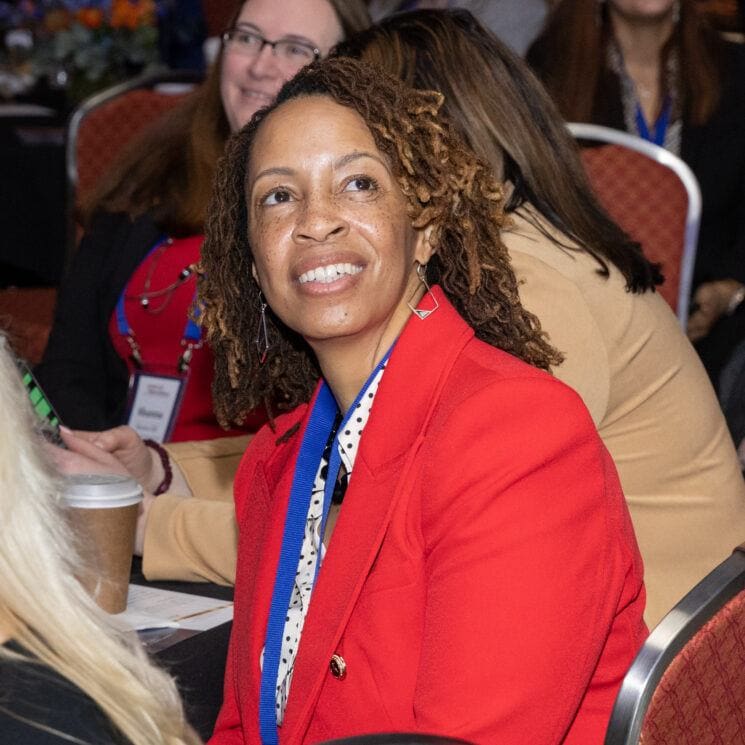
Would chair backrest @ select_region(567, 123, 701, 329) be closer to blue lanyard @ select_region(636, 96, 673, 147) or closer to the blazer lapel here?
blue lanyard @ select_region(636, 96, 673, 147)

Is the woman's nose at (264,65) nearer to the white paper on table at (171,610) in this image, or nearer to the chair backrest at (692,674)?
the white paper on table at (171,610)

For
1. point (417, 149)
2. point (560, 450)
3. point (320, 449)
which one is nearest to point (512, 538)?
point (560, 450)

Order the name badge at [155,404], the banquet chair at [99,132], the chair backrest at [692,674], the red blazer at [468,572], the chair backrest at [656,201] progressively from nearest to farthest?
the chair backrest at [692,674] → the red blazer at [468,572] → the name badge at [155,404] → the chair backrest at [656,201] → the banquet chair at [99,132]

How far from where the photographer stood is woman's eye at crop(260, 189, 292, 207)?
71.8 inches

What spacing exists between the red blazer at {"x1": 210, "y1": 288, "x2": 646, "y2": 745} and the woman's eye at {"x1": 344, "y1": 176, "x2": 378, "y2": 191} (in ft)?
0.57

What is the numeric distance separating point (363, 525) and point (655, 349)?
0.67m

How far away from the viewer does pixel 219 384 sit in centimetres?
206

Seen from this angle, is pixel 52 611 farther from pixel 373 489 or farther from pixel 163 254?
pixel 163 254

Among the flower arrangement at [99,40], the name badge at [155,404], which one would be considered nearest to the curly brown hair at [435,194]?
the name badge at [155,404]

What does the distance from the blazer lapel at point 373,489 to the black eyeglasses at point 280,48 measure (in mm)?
1541

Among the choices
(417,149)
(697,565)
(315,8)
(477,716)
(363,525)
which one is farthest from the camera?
(315,8)

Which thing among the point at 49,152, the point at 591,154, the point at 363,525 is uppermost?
the point at 363,525

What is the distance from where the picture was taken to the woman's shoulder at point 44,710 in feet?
3.62

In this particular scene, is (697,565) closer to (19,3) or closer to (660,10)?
(660,10)
